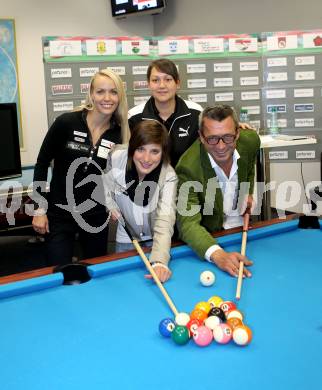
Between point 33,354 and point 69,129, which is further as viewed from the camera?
point 69,129

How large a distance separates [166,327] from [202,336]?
0.34 feet

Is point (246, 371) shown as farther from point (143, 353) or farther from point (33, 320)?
point (33, 320)

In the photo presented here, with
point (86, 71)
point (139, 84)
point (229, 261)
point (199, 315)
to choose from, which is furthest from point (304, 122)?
point (199, 315)

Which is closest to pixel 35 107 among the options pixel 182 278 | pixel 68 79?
pixel 68 79

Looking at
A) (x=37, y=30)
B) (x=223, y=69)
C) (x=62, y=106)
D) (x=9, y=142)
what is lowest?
(x=9, y=142)

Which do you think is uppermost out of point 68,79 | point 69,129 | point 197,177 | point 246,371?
point 68,79

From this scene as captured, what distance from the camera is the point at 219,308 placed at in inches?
55.7

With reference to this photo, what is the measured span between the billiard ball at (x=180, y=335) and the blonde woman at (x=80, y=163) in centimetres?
145

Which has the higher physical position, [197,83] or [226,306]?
[197,83]

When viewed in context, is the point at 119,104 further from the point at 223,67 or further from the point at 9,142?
the point at 223,67

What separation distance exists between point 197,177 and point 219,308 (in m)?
0.97

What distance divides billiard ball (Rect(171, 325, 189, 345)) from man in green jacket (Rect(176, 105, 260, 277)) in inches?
25.2

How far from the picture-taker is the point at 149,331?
135 cm

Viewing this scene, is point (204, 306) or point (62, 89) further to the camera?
point (62, 89)
